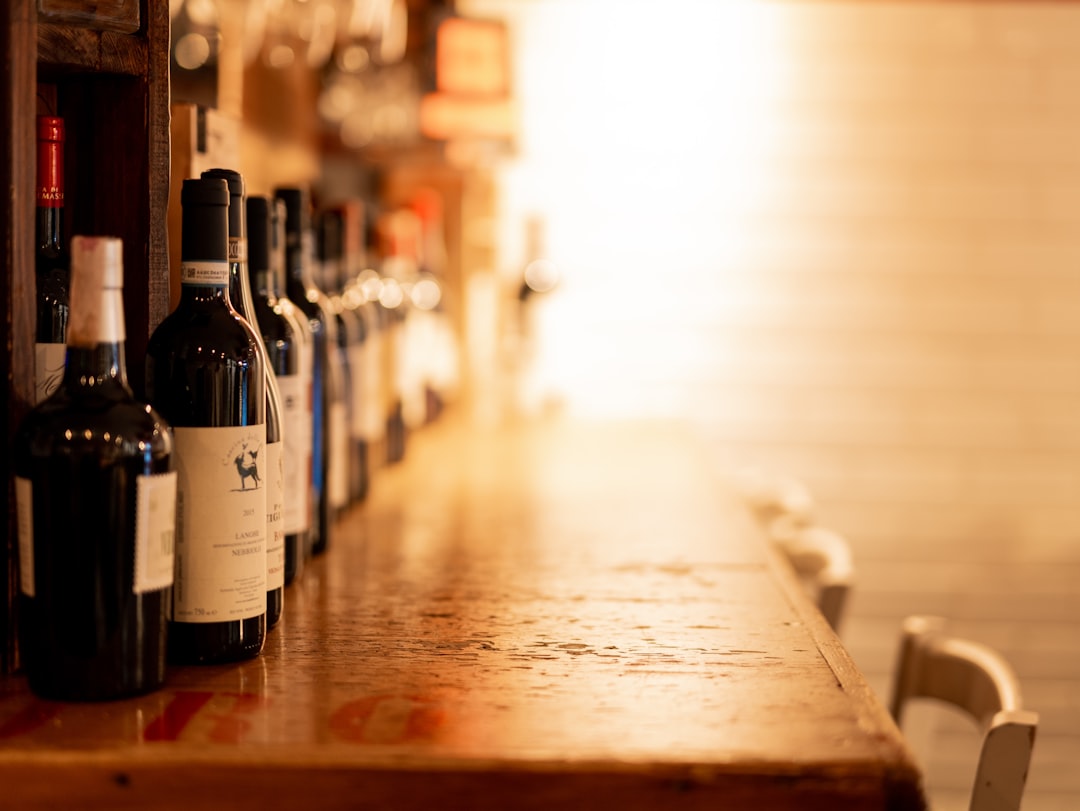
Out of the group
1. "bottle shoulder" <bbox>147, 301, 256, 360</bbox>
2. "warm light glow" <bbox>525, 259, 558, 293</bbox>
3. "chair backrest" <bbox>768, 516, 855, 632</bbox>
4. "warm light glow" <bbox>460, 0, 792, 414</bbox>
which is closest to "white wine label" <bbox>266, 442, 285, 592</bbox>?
"bottle shoulder" <bbox>147, 301, 256, 360</bbox>

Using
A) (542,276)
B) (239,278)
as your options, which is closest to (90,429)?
(239,278)

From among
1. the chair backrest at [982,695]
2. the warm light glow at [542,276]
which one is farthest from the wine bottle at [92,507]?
the warm light glow at [542,276]

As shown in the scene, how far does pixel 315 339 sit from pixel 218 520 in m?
0.56

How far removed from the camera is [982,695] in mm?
1666

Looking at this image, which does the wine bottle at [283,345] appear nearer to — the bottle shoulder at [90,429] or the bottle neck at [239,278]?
the bottle neck at [239,278]

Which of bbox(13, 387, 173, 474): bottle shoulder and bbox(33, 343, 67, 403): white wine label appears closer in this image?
bbox(13, 387, 173, 474): bottle shoulder

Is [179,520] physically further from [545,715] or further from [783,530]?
[783,530]

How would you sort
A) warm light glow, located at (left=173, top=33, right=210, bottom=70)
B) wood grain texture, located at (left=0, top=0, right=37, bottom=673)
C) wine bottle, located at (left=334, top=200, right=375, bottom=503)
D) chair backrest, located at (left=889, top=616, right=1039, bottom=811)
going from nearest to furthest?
1. wood grain texture, located at (left=0, top=0, right=37, bottom=673)
2. chair backrest, located at (left=889, top=616, right=1039, bottom=811)
3. wine bottle, located at (left=334, top=200, right=375, bottom=503)
4. warm light glow, located at (left=173, top=33, right=210, bottom=70)

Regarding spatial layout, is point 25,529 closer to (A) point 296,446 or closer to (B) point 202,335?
(B) point 202,335

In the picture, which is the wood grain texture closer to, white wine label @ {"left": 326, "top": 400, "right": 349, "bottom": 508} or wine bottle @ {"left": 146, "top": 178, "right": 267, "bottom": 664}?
wine bottle @ {"left": 146, "top": 178, "right": 267, "bottom": 664}

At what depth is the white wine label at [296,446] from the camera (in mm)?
1331

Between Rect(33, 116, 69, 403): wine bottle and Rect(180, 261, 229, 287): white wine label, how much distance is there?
12 cm

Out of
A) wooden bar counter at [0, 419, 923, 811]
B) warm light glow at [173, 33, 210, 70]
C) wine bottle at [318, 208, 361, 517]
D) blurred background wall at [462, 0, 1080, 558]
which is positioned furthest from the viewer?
blurred background wall at [462, 0, 1080, 558]

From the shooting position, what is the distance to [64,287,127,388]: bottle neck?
→ 922 mm
